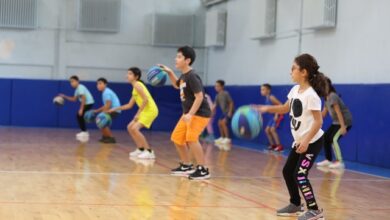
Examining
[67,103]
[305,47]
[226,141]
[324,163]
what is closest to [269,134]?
[226,141]

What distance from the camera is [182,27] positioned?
21469mm

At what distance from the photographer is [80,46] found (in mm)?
20859

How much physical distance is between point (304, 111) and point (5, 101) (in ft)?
50.5

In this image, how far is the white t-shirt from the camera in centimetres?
617

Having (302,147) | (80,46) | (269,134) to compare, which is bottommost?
(269,134)

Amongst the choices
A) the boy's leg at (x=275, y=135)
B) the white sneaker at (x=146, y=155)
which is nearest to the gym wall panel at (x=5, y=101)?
the boy's leg at (x=275, y=135)

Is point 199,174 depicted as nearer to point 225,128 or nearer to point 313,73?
point 313,73

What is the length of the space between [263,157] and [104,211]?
7.29 m

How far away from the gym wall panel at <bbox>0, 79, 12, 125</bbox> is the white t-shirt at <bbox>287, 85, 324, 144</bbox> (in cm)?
1519

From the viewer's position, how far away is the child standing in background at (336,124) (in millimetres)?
11234

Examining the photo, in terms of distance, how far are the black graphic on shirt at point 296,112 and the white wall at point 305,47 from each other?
20.4ft

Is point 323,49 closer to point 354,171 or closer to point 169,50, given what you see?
point 354,171

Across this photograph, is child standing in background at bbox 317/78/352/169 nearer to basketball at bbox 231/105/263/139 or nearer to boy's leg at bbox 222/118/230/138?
basketball at bbox 231/105/263/139

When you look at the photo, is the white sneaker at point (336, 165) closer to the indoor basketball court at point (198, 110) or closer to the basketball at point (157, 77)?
the indoor basketball court at point (198, 110)
